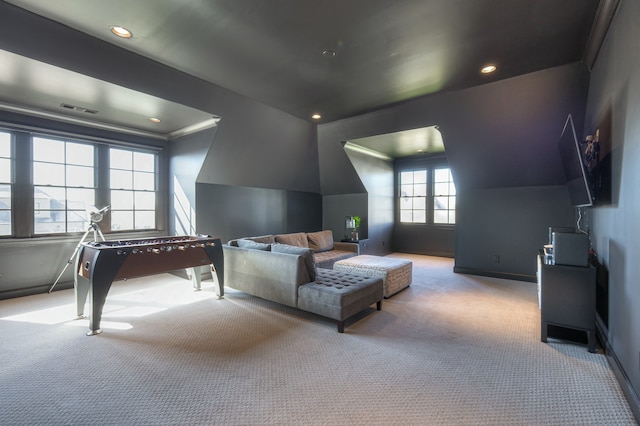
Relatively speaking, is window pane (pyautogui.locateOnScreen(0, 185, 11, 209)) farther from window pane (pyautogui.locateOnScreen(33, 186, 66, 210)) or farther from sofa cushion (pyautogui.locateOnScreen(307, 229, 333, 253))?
sofa cushion (pyautogui.locateOnScreen(307, 229, 333, 253))

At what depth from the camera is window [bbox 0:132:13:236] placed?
3879 mm

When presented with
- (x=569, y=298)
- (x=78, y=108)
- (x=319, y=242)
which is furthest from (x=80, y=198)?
(x=569, y=298)

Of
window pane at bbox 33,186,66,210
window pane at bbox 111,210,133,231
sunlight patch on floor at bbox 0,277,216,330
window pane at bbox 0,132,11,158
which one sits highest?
window pane at bbox 0,132,11,158

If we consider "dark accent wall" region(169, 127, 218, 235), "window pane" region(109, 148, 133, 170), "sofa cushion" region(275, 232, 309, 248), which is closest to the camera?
"dark accent wall" region(169, 127, 218, 235)

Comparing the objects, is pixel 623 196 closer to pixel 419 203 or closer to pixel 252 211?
pixel 252 211

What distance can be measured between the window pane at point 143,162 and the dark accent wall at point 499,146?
3318mm

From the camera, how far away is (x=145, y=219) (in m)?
5.36

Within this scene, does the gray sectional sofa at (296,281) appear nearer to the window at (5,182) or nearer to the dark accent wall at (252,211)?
the dark accent wall at (252,211)

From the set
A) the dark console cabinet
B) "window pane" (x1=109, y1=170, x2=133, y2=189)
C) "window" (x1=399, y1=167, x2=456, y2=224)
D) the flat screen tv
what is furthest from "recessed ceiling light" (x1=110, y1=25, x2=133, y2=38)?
"window" (x1=399, y1=167, x2=456, y2=224)

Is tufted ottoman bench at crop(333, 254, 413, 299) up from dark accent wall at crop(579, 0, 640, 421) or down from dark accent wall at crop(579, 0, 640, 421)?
down

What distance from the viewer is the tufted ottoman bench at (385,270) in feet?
13.0

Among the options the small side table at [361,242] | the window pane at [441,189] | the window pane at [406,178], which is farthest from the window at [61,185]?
the window pane at [441,189]

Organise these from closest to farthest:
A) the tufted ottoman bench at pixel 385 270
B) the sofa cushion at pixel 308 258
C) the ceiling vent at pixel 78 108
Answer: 1. the sofa cushion at pixel 308 258
2. the ceiling vent at pixel 78 108
3. the tufted ottoman bench at pixel 385 270

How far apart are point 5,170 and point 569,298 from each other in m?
6.91
